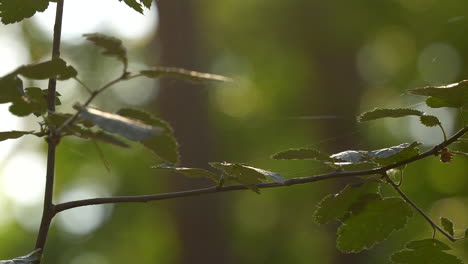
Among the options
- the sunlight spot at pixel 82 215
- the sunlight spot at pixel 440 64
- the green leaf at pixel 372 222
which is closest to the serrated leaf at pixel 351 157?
the green leaf at pixel 372 222

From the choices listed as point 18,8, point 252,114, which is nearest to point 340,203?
point 18,8

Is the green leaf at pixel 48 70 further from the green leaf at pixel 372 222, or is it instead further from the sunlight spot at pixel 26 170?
the sunlight spot at pixel 26 170

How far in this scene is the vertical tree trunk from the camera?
24.5 ft

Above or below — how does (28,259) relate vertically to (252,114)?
below

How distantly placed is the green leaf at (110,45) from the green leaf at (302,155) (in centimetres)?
28

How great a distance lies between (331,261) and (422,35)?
3290 millimetres

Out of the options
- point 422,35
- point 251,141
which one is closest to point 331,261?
point 251,141

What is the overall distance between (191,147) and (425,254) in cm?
651

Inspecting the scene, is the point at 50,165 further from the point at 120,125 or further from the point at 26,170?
the point at 26,170

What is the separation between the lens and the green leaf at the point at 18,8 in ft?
3.09

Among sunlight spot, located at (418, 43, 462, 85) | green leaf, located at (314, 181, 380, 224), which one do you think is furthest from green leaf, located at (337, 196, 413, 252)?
sunlight spot, located at (418, 43, 462, 85)

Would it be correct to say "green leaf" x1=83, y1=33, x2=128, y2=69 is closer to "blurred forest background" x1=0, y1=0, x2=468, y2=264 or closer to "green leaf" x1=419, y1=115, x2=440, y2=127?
"green leaf" x1=419, y1=115, x2=440, y2=127

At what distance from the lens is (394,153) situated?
2.92ft

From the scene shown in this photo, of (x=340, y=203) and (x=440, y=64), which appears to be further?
(x=440, y=64)
